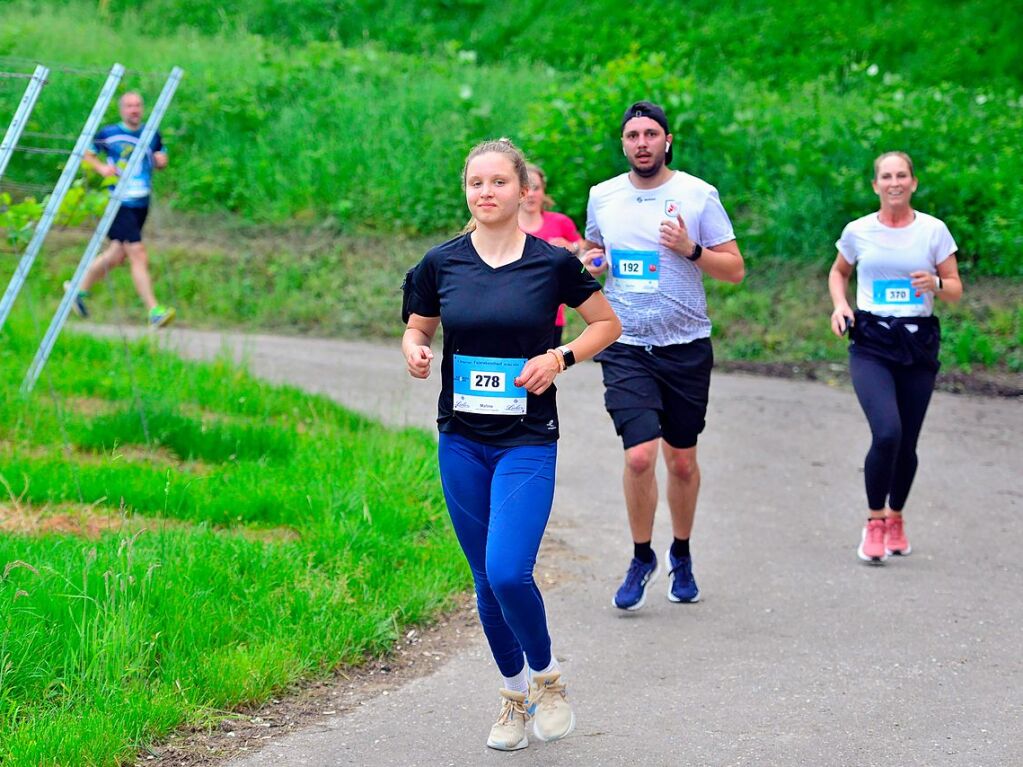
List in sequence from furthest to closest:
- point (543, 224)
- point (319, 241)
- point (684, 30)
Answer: point (684, 30), point (319, 241), point (543, 224)

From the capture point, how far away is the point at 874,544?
7.54 metres

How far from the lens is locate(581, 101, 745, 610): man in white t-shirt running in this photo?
6.42 metres

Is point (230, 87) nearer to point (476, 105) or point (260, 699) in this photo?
point (476, 105)

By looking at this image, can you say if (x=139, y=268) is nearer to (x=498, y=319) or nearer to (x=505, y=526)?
(x=498, y=319)

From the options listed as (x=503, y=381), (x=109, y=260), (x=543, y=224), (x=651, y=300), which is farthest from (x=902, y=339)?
(x=109, y=260)

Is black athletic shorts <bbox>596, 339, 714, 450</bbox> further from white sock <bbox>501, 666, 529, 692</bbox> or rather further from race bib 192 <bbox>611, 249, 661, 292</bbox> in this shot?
white sock <bbox>501, 666, 529, 692</bbox>

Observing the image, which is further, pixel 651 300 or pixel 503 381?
pixel 651 300

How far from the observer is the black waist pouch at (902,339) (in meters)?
7.43

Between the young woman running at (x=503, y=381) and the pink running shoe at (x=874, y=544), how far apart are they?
9.89 ft

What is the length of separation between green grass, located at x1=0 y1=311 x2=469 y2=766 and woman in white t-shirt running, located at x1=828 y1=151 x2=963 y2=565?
221 centimetres

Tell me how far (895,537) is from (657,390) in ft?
6.44

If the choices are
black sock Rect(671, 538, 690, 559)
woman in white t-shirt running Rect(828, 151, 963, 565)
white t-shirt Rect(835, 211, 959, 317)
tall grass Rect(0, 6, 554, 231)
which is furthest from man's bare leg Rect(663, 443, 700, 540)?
tall grass Rect(0, 6, 554, 231)

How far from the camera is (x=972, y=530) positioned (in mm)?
8250

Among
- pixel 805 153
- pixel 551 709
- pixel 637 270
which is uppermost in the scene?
pixel 805 153
